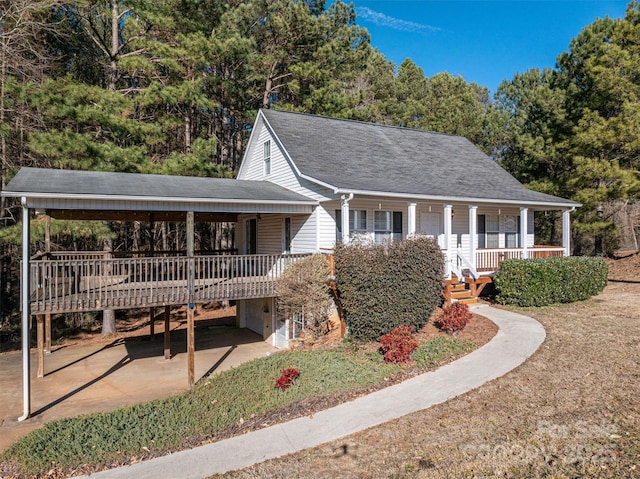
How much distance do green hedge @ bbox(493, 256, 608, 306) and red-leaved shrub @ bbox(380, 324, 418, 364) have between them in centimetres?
605

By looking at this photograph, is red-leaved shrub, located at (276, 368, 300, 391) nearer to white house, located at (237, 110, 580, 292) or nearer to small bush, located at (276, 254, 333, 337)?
small bush, located at (276, 254, 333, 337)

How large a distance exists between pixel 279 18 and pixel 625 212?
83.9 ft

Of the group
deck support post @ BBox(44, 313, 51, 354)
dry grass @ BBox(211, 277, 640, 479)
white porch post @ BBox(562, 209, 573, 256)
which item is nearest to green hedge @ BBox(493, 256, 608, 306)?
white porch post @ BBox(562, 209, 573, 256)

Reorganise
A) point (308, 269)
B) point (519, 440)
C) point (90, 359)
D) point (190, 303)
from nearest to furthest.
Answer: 1. point (519, 440)
2. point (190, 303)
3. point (308, 269)
4. point (90, 359)

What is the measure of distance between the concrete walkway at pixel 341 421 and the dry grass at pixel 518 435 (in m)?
0.29

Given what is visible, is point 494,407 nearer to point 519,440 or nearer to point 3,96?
point 519,440

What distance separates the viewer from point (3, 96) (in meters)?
14.7

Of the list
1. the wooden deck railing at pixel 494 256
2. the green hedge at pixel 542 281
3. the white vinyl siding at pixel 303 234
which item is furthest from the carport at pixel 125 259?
the green hedge at pixel 542 281

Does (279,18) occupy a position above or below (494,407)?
above

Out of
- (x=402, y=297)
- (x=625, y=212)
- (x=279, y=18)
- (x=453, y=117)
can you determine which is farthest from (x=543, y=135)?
(x=402, y=297)

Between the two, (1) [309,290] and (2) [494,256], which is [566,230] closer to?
(2) [494,256]

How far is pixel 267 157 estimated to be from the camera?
55.0 feet

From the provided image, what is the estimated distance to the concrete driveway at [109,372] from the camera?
957 centimetres

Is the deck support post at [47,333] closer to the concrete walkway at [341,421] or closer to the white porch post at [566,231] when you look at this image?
the concrete walkway at [341,421]
